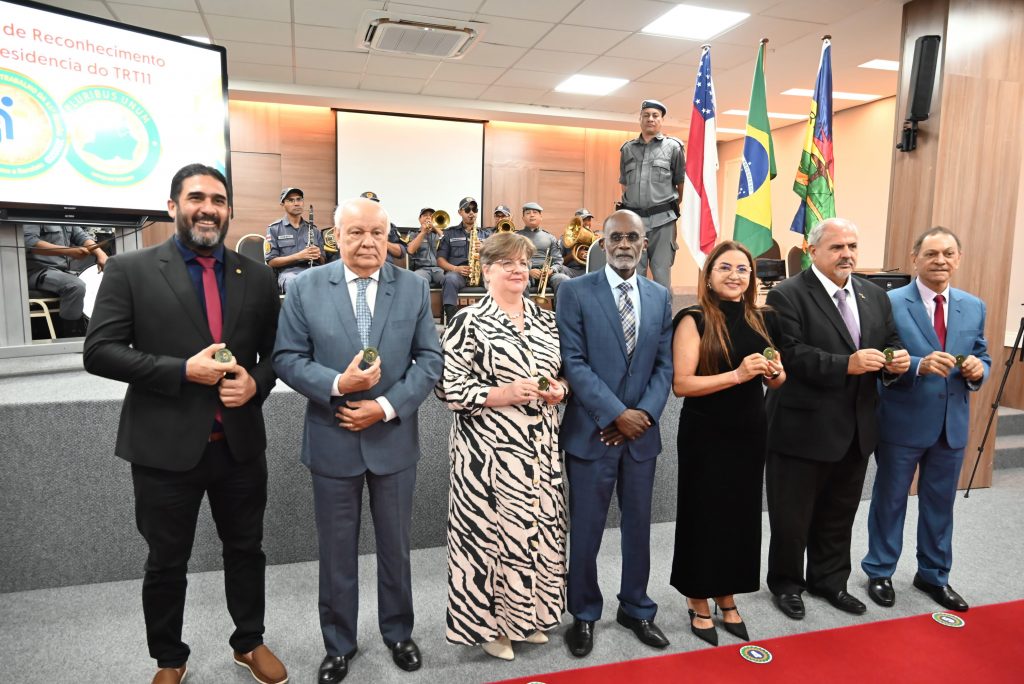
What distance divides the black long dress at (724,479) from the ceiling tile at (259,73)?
25.5 ft

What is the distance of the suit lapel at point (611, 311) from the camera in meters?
2.55

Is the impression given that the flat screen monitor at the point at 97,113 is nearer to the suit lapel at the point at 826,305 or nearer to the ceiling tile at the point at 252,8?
the ceiling tile at the point at 252,8

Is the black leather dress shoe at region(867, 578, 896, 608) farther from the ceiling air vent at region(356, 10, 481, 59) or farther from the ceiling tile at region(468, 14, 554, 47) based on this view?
the ceiling air vent at region(356, 10, 481, 59)

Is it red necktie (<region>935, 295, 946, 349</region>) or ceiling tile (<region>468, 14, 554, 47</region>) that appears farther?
ceiling tile (<region>468, 14, 554, 47</region>)

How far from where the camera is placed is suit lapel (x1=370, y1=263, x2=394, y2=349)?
2316 mm

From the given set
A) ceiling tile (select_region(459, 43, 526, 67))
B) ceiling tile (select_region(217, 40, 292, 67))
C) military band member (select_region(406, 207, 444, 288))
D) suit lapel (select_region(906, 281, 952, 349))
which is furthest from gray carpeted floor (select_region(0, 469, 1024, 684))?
ceiling tile (select_region(217, 40, 292, 67))

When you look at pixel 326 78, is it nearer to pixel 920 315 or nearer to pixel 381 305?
pixel 381 305

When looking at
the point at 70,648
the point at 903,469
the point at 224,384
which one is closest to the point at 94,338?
the point at 224,384

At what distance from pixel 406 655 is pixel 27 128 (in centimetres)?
312

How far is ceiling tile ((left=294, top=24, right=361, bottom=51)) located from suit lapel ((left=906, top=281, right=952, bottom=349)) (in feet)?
20.0

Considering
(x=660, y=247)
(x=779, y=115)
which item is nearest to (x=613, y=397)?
(x=660, y=247)

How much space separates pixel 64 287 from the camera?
4840 mm

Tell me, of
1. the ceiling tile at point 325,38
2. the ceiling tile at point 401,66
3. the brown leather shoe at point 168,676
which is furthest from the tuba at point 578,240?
the brown leather shoe at point 168,676

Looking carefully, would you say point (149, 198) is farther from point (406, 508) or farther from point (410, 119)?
point (410, 119)
